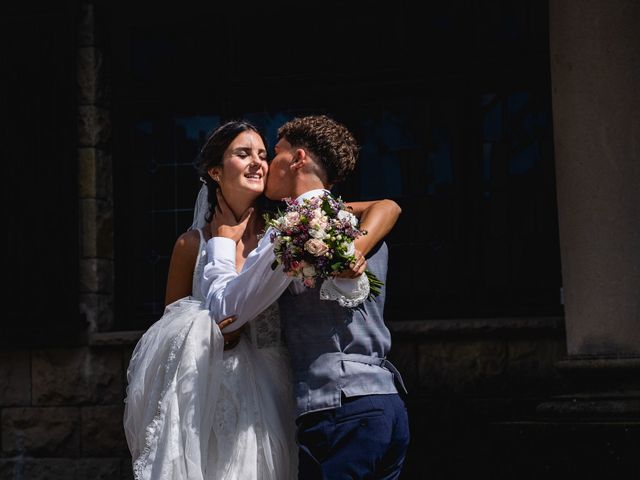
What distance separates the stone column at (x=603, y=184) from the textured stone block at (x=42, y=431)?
11.6ft

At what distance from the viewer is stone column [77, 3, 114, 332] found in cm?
809

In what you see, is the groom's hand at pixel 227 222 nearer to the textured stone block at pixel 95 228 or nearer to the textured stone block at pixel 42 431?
the textured stone block at pixel 95 228

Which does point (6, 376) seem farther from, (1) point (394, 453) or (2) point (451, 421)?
(1) point (394, 453)

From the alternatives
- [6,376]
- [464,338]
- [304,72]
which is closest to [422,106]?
[304,72]

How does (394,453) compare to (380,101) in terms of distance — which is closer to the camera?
(394,453)

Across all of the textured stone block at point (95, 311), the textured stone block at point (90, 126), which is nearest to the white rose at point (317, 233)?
the textured stone block at point (95, 311)

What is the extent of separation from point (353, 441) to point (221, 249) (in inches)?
36.3

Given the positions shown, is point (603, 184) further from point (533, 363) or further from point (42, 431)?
point (42, 431)

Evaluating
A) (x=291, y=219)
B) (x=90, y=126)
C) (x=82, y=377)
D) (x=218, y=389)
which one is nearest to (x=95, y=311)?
(x=82, y=377)

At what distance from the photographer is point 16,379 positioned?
8.12 m

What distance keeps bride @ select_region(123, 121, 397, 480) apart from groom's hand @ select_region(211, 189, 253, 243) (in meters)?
0.03

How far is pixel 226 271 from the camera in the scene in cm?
446

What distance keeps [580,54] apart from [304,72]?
8.02ft

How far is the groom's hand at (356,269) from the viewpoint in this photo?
4.07 metres
